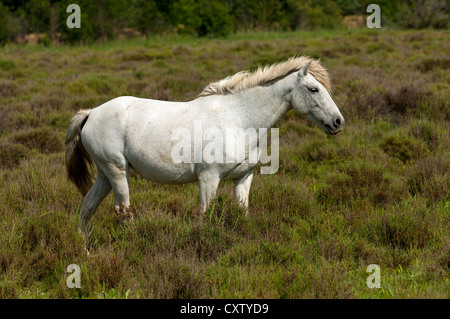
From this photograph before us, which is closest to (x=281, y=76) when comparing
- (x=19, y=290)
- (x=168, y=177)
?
(x=168, y=177)

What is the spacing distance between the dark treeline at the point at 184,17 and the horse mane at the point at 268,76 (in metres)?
30.9

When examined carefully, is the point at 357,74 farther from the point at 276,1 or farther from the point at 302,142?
the point at 276,1

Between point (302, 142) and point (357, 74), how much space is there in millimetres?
5701

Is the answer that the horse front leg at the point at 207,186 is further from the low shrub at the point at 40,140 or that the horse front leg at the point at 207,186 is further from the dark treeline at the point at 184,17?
the dark treeline at the point at 184,17

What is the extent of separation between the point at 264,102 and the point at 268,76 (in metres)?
0.26

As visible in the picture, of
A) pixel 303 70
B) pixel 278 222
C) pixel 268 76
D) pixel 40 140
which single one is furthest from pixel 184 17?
pixel 278 222

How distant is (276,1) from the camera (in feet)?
159

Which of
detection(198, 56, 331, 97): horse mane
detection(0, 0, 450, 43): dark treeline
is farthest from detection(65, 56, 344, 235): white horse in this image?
detection(0, 0, 450, 43): dark treeline

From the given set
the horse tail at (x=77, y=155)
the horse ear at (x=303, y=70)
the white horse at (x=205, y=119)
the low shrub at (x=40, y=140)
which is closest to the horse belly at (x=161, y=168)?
the white horse at (x=205, y=119)

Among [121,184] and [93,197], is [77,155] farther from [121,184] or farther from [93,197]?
[121,184]

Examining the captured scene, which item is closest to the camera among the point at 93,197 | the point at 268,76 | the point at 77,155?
the point at 268,76

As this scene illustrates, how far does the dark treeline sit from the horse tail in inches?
1194

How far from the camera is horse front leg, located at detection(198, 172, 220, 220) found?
4.04 meters

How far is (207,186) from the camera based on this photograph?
13.3 ft
